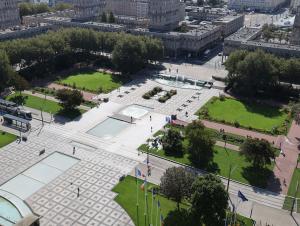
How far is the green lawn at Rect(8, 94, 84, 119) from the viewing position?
9775 cm

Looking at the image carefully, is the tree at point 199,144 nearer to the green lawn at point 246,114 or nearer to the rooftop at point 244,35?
the green lawn at point 246,114

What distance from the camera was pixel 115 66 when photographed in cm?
12769

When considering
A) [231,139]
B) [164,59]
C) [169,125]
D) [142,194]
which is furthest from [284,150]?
[164,59]

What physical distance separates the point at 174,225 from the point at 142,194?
403 inches

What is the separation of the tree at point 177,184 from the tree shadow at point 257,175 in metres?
18.4

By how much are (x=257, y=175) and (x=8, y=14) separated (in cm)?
15128

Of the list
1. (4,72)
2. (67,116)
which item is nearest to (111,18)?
(4,72)

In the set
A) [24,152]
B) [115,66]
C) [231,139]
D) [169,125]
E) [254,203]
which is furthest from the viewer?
[115,66]

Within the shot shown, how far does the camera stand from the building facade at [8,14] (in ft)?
557

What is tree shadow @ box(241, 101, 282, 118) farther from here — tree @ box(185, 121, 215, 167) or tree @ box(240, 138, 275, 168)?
tree @ box(185, 121, 215, 167)

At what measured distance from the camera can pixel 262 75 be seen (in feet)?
349

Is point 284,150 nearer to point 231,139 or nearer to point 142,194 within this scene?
point 231,139

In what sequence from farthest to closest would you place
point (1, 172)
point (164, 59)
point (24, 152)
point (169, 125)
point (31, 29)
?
point (31, 29) → point (164, 59) → point (169, 125) → point (24, 152) → point (1, 172)

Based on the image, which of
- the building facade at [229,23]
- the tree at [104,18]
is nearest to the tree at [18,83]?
the tree at [104,18]
